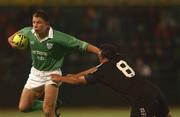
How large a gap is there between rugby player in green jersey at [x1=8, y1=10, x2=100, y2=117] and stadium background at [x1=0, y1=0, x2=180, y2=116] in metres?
6.43

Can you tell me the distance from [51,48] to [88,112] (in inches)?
234

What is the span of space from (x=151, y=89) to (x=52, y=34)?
2.19 m

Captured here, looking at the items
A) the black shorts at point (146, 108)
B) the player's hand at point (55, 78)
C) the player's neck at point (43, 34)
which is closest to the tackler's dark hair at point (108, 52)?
the black shorts at point (146, 108)

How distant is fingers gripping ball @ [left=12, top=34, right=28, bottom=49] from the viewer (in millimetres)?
9922

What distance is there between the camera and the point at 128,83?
27.7ft

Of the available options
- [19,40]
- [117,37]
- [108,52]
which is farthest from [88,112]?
[108,52]

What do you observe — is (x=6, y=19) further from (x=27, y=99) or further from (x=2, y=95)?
(x=27, y=99)

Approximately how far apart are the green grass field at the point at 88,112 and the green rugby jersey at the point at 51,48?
485cm

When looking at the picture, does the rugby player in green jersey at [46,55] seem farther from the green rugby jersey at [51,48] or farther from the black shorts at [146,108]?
the black shorts at [146,108]

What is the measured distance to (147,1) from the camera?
17609 millimetres

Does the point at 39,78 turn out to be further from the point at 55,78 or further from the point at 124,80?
the point at 124,80

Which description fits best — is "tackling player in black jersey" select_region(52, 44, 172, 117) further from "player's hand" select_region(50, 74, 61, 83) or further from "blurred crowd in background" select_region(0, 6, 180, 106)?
"blurred crowd in background" select_region(0, 6, 180, 106)

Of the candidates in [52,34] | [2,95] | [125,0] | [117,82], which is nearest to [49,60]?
[52,34]

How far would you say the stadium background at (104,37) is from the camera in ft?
55.0
